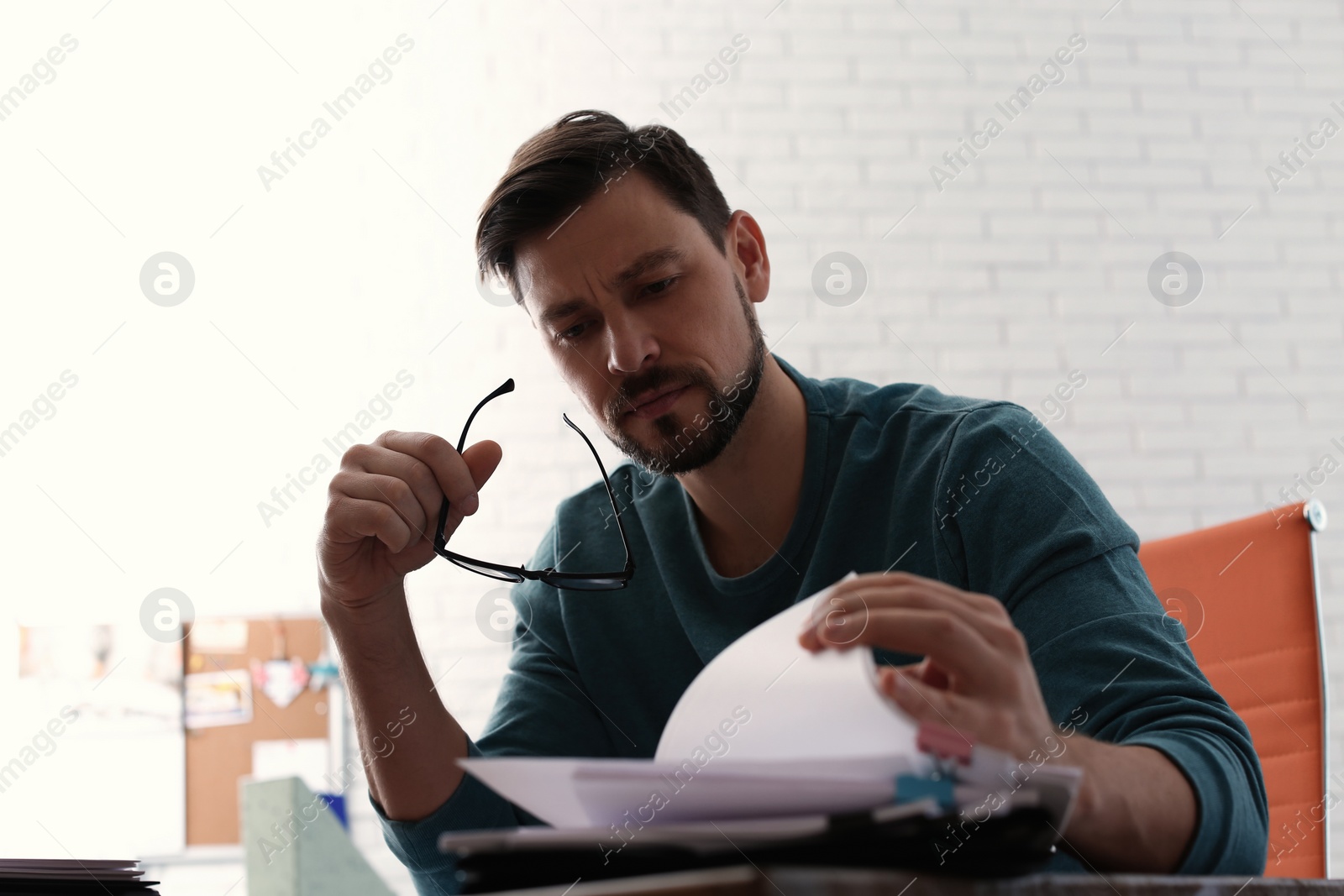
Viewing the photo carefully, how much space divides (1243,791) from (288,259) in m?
2.59

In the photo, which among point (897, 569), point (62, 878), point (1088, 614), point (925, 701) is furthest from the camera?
point (897, 569)

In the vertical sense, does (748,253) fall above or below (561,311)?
above

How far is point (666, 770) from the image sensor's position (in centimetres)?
41

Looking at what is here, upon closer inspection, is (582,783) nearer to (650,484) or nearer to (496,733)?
(496,733)

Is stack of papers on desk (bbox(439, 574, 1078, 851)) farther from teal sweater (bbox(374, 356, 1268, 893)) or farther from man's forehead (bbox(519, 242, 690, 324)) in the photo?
man's forehead (bbox(519, 242, 690, 324))

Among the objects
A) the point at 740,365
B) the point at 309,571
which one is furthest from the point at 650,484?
the point at 309,571

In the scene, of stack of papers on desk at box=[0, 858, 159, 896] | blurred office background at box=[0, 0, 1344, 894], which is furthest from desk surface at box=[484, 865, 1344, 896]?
blurred office background at box=[0, 0, 1344, 894]

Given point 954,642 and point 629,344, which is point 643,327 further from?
point 954,642

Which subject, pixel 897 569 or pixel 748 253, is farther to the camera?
pixel 748 253

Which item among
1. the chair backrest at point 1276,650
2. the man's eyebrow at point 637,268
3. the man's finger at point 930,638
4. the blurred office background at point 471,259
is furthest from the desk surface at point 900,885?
the blurred office background at point 471,259

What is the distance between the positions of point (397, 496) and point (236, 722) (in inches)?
75.5

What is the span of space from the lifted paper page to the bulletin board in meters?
2.17

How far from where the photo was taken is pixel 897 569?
41.4 inches

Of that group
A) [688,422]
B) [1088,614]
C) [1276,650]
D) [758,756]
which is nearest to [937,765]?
[758,756]
